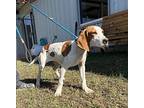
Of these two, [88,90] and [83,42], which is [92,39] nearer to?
[83,42]

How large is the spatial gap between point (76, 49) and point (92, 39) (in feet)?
0.97

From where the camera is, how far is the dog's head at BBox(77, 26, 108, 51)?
14.8 ft

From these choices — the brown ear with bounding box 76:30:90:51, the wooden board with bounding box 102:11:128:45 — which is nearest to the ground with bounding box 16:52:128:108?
the brown ear with bounding box 76:30:90:51

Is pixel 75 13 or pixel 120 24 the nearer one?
pixel 120 24

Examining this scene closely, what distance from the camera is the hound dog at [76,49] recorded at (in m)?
4.53

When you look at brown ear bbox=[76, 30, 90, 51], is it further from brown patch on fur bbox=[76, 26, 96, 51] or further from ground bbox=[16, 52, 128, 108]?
ground bbox=[16, 52, 128, 108]

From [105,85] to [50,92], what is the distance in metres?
0.86

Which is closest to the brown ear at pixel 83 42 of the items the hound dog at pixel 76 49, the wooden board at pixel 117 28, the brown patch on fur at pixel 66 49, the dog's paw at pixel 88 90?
the hound dog at pixel 76 49

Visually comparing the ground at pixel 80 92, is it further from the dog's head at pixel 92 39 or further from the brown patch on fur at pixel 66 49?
the dog's head at pixel 92 39

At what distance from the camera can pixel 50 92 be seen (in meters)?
4.91

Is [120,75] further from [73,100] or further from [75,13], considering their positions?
[75,13]

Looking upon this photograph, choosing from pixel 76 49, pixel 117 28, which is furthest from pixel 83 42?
pixel 117 28
